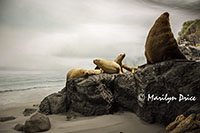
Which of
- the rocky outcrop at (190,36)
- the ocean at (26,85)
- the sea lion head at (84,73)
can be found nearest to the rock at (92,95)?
the sea lion head at (84,73)

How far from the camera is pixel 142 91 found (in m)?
2.31

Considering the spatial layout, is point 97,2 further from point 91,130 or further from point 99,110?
point 91,130

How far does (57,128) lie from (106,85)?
59.8 inches

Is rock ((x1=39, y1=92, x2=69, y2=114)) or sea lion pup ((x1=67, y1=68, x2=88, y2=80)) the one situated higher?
sea lion pup ((x1=67, y1=68, x2=88, y2=80))

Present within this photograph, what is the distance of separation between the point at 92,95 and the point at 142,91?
1.26 m

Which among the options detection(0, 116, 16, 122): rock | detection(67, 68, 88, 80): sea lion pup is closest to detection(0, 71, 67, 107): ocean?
detection(0, 116, 16, 122): rock

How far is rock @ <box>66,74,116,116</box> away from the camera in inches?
119

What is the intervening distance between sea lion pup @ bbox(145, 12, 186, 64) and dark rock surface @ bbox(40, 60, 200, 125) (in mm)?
193

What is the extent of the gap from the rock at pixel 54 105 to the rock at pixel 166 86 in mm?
1991

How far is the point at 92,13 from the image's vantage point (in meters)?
4.01

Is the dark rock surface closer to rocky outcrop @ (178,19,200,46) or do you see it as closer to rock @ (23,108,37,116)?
rock @ (23,108,37,116)

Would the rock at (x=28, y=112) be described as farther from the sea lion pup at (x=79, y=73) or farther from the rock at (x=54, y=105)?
the sea lion pup at (x=79, y=73)

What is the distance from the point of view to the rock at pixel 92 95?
304 cm

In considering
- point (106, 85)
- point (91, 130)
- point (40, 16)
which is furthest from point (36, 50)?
point (91, 130)
